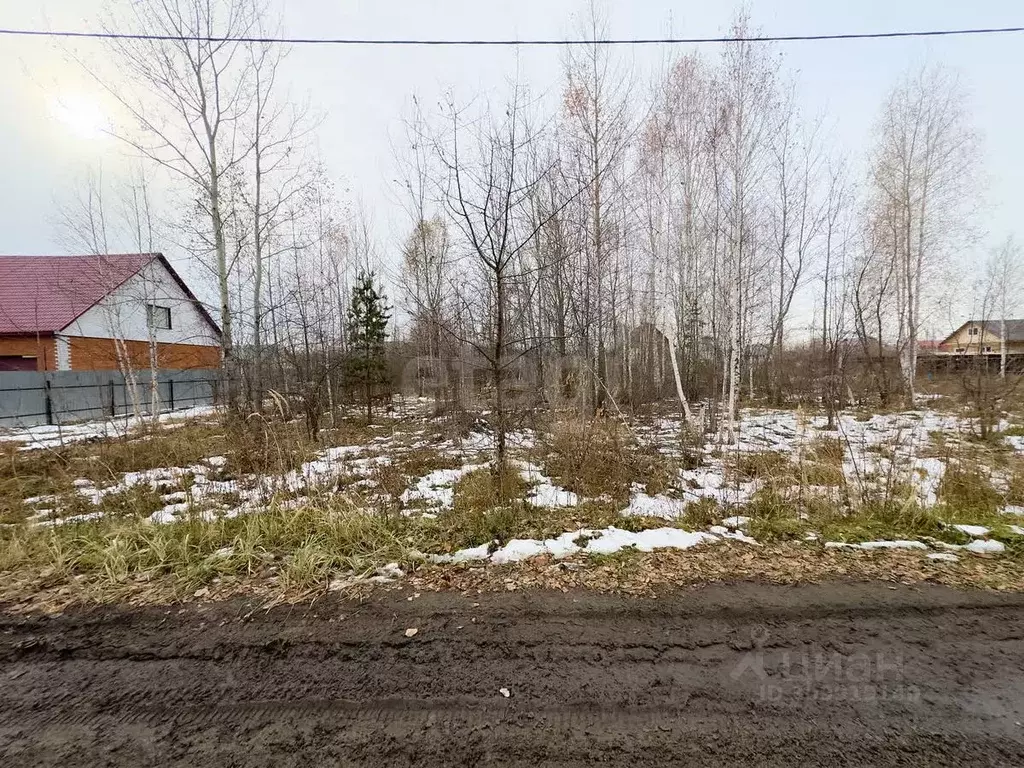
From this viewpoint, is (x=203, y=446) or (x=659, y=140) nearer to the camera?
(x=203, y=446)

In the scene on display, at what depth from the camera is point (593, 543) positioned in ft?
12.8

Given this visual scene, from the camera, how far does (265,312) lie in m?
11.8

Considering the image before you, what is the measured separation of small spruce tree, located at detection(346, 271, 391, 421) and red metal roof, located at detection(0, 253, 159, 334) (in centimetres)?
849

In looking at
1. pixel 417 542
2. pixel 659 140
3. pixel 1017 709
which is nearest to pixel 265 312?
pixel 417 542

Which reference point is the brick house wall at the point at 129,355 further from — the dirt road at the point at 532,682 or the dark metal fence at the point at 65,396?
the dirt road at the point at 532,682

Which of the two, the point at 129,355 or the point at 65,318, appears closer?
the point at 65,318

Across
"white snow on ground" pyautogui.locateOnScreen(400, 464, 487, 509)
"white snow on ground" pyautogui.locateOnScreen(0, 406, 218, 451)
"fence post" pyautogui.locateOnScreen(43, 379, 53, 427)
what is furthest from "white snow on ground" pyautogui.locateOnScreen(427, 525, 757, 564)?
"fence post" pyautogui.locateOnScreen(43, 379, 53, 427)

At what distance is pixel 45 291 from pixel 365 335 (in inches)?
707

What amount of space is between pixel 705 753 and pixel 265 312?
13.6 m

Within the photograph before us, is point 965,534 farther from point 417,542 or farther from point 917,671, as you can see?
point 417,542

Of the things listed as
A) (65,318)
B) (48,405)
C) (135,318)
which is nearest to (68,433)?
(48,405)

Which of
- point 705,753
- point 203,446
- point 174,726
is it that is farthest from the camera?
point 203,446
